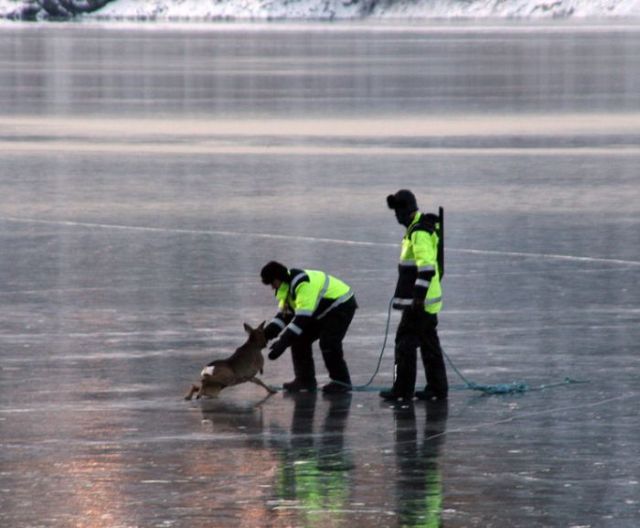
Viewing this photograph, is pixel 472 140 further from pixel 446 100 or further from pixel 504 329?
pixel 504 329

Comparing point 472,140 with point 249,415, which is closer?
point 249,415

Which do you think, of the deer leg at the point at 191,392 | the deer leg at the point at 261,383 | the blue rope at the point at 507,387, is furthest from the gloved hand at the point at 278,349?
the blue rope at the point at 507,387

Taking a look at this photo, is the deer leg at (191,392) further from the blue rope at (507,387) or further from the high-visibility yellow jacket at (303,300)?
the blue rope at (507,387)

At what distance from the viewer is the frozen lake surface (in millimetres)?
10188

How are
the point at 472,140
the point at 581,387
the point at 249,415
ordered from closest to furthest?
1. the point at 249,415
2. the point at 581,387
3. the point at 472,140

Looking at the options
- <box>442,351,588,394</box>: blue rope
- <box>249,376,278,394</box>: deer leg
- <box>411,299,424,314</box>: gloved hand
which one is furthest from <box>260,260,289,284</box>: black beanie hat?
<box>442,351,588,394</box>: blue rope

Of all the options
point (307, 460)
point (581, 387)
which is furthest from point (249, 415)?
point (581, 387)

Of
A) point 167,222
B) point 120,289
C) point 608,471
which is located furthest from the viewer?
point 167,222

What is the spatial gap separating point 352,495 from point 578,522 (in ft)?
4.07

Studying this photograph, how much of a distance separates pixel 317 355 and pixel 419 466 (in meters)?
4.40

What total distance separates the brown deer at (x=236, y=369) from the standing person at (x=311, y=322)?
180mm

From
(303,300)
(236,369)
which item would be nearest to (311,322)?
(303,300)

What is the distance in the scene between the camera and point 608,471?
1069cm

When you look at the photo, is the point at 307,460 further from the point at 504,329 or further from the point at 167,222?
the point at 167,222
